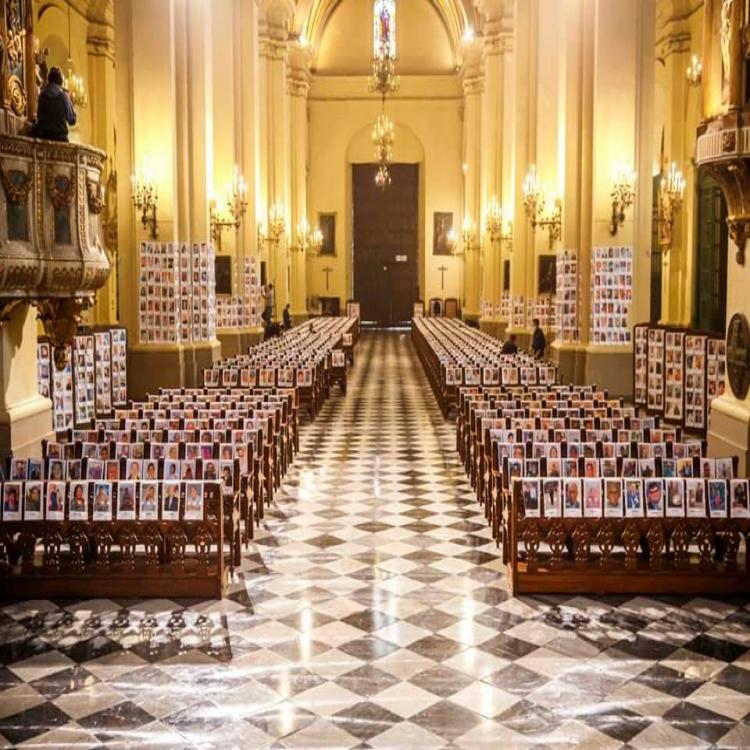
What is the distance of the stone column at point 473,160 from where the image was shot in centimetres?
4178

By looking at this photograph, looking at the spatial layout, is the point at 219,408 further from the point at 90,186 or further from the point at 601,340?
the point at 601,340

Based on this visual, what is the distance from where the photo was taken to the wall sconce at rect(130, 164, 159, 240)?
19.2m

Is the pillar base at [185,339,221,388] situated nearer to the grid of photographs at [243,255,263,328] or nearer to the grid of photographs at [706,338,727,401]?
the grid of photographs at [243,255,263,328]

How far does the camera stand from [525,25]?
28.5 meters

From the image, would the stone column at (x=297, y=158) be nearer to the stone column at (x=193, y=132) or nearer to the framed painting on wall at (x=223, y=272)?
the framed painting on wall at (x=223, y=272)

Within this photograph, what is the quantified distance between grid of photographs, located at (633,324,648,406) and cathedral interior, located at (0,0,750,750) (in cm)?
13

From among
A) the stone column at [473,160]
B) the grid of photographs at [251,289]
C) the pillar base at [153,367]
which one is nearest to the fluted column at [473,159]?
the stone column at [473,160]

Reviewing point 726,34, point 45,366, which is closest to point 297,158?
point 45,366

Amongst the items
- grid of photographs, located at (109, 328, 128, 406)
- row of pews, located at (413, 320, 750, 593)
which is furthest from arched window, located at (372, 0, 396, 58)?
row of pews, located at (413, 320, 750, 593)

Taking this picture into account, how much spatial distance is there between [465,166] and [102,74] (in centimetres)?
2083

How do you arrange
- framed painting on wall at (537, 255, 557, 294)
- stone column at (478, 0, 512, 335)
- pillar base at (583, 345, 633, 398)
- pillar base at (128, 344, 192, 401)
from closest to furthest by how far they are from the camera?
pillar base at (583, 345, 633, 398) < pillar base at (128, 344, 192, 401) < framed painting on wall at (537, 255, 557, 294) < stone column at (478, 0, 512, 335)

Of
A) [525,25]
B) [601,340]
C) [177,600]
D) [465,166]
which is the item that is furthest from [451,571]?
[465,166]

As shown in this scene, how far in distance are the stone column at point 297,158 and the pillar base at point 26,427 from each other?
3133 centimetres

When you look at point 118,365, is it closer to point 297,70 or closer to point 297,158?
point 297,158
